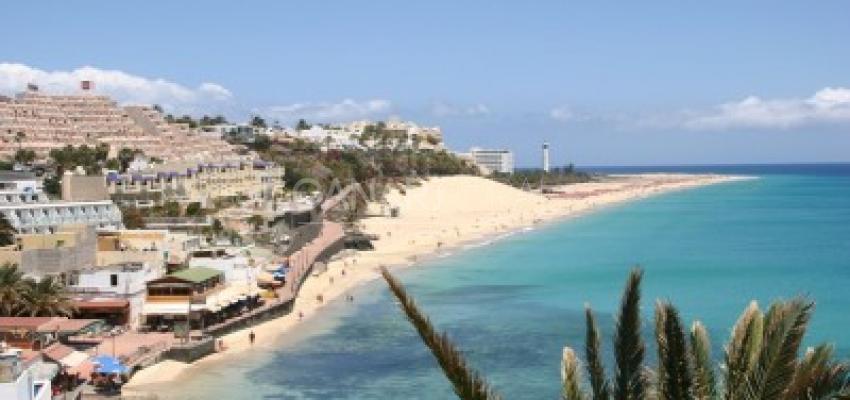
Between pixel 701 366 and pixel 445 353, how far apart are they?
257 centimetres

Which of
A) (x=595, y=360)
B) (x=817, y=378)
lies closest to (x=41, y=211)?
(x=595, y=360)

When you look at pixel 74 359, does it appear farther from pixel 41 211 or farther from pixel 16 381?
pixel 41 211

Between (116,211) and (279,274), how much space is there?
40.9 ft

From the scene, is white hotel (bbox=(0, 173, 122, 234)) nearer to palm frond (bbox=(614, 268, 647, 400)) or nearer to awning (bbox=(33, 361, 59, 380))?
awning (bbox=(33, 361, 59, 380))

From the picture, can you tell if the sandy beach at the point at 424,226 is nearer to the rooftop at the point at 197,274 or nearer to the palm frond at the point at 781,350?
the rooftop at the point at 197,274

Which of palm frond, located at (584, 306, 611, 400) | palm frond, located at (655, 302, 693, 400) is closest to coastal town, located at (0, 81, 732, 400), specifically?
palm frond, located at (584, 306, 611, 400)

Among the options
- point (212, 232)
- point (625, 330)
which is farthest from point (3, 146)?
point (625, 330)

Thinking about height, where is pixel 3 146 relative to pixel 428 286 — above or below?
above

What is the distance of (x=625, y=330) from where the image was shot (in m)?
9.35

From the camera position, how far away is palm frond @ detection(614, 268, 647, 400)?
919cm

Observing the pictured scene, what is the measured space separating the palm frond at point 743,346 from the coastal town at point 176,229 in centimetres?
1645

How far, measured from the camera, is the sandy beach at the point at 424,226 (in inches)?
1541

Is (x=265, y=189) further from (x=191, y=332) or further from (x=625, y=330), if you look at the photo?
(x=625, y=330)

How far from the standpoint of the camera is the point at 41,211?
51625 millimetres
